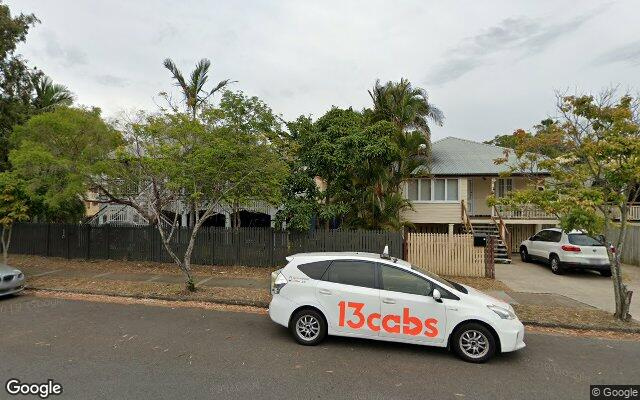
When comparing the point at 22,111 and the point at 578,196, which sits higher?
the point at 22,111

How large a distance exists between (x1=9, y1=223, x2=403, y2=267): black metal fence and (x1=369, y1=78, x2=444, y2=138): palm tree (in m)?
5.85

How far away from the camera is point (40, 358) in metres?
5.23

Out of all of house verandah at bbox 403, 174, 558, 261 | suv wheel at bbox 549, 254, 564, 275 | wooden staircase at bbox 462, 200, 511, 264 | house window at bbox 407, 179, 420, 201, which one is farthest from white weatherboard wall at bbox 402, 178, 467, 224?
suv wheel at bbox 549, 254, 564, 275

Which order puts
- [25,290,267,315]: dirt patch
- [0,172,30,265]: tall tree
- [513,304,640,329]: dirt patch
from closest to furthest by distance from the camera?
[513,304,640,329]: dirt patch
[25,290,267,315]: dirt patch
[0,172,30,265]: tall tree

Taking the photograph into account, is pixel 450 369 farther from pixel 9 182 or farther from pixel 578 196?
pixel 9 182

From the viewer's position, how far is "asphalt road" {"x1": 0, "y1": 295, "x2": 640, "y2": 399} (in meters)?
4.39

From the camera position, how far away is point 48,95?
17.8 m

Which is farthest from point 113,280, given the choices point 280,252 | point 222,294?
point 280,252

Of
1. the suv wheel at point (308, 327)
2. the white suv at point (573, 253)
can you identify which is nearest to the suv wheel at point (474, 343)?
the suv wheel at point (308, 327)

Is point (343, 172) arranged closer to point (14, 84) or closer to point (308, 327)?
point (308, 327)

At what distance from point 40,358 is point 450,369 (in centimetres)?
572

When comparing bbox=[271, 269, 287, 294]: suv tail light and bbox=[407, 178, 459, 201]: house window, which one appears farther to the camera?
bbox=[407, 178, 459, 201]: house window

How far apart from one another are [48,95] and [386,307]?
64.5 feet

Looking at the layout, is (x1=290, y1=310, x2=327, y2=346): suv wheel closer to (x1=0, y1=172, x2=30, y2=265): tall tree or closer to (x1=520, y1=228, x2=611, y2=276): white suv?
(x1=520, y1=228, x2=611, y2=276): white suv
